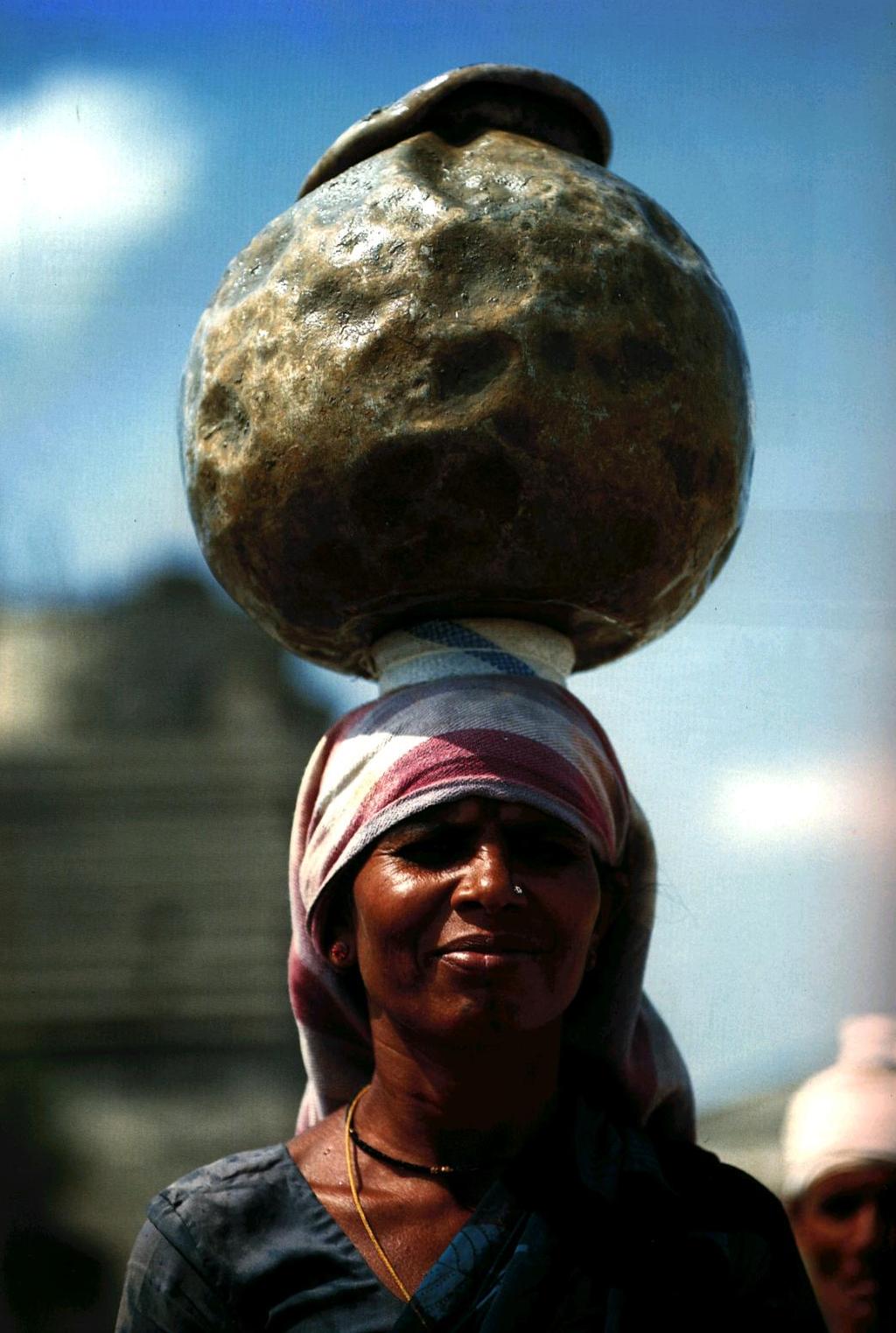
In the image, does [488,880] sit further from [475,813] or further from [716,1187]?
[716,1187]

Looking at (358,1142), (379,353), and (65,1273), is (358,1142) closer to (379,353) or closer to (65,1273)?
(379,353)

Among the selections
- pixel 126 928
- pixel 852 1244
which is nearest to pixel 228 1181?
pixel 852 1244

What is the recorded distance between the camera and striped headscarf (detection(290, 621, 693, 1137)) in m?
2.07

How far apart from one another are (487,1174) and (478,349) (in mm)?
1019

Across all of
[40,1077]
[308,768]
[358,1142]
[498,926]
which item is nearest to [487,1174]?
[358,1142]

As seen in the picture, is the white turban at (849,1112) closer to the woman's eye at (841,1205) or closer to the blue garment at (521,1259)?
the woman's eye at (841,1205)

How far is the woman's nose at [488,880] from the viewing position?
6.47 feet

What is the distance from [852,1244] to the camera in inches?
94.3

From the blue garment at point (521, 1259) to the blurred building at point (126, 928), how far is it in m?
8.30

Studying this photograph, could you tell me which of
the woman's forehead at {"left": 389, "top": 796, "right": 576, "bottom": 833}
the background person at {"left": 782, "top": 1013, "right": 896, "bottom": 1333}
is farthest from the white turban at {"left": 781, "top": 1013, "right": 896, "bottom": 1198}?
the woman's forehead at {"left": 389, "top": 796, "right": 576, "bottom": 833}

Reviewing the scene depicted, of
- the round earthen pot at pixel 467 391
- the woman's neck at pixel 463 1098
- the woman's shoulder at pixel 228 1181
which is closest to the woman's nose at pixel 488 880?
the woman's neck at pixel 463 1098

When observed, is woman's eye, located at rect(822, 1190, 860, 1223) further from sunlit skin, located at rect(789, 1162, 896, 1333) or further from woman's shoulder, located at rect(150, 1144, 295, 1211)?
woman's shoulder, located at rect(150, 1144, 295, 1211)

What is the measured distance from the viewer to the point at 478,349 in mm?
1979

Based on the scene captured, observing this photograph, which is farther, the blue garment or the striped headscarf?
the striped headscarf
